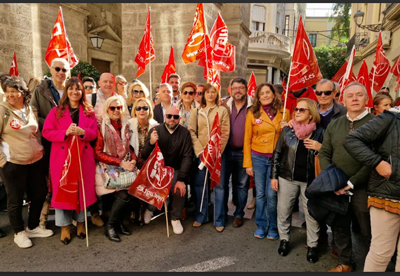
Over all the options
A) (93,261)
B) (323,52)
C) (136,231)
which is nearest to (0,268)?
(93,261)

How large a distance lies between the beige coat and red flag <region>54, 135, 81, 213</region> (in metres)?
1.56

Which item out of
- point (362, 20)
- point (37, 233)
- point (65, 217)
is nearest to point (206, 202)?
point (65, 217)

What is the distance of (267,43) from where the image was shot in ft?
90.3

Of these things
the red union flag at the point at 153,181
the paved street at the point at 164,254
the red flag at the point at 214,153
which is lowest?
the paved street at the point at 164,254

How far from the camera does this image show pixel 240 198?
13.9ft

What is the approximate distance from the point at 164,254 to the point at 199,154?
1.37 meters

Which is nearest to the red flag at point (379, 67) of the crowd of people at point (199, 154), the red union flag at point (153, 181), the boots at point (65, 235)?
the crowd of people at point (199, 154)

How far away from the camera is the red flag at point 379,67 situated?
22.4 ft

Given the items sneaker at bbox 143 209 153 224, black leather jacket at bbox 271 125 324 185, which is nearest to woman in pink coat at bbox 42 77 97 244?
sneaker at bbox 143 209 153 224

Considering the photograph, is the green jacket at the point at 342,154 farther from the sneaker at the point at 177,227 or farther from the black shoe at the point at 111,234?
the black shoe at the point at 111,234

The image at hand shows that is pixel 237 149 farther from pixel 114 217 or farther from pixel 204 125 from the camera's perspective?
pixel 114 217

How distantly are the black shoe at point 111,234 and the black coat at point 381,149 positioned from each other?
114 inches

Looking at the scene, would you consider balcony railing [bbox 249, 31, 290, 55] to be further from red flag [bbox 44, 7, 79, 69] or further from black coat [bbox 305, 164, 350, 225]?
black coat [bbox 305, 164, 350, 225]

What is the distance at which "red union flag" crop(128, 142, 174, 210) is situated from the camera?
12.1ft
